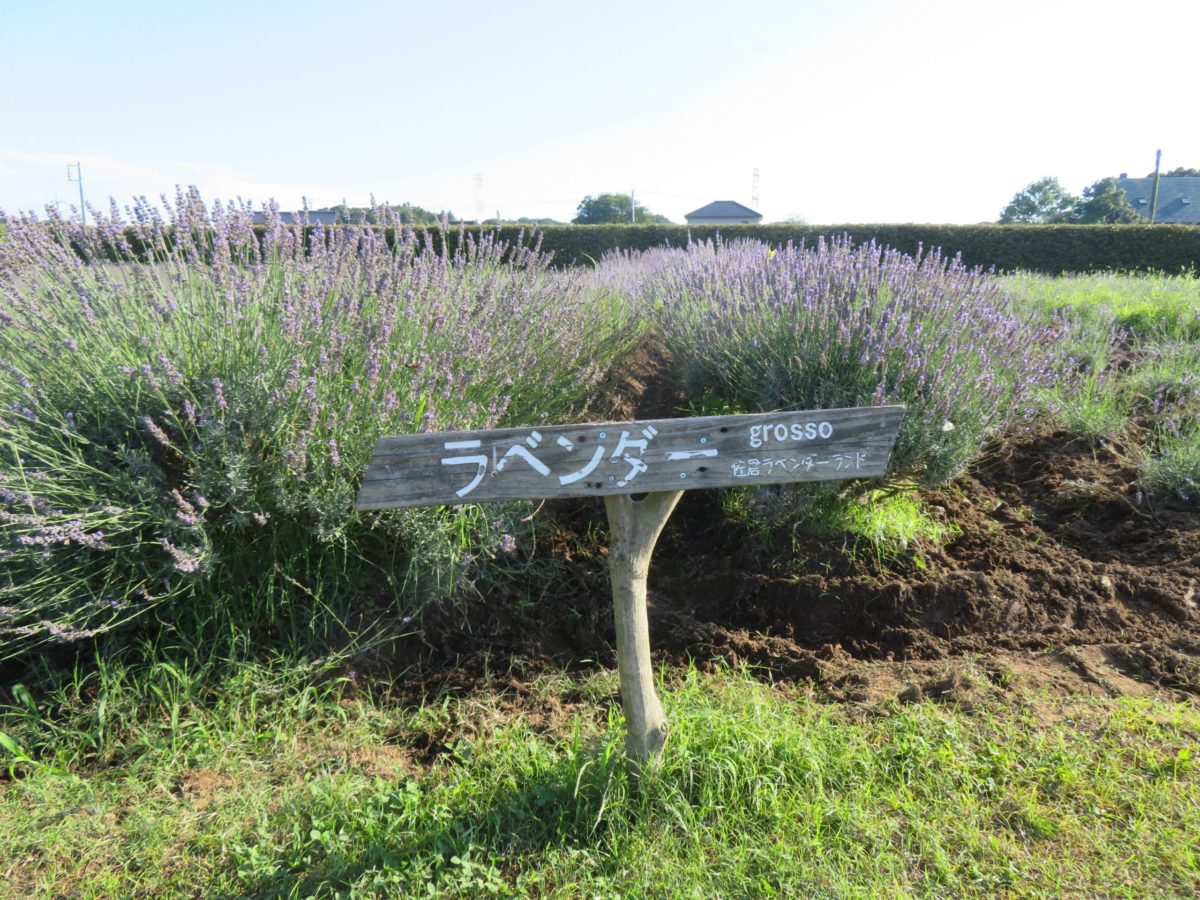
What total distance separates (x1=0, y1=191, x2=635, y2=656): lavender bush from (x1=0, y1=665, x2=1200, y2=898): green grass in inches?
16.0

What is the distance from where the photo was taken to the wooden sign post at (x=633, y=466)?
1.84 m

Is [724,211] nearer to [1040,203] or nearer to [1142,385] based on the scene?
[1040,203]

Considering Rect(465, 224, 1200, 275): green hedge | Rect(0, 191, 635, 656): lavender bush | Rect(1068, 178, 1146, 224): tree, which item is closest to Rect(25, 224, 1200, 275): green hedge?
Rect(465, 224, 1200, 275): green hedge

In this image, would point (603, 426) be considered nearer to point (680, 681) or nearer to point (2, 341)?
point (680, 681)

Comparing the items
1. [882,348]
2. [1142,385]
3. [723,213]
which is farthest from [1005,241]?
[723,213]

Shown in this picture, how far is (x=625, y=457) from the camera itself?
6.24 feet

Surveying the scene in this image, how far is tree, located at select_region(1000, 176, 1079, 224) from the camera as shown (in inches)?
2154

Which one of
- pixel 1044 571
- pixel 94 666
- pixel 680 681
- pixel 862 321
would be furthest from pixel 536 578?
pixel 1044 571

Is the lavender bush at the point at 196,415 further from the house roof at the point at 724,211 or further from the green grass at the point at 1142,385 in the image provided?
the house roof at the point at 724,211

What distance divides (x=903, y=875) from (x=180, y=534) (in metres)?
2.34

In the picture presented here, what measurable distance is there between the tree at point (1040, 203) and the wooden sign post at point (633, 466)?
6240 centimetres

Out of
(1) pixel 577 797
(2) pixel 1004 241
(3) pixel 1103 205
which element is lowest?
(1) pixel 577 797

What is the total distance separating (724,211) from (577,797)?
70.1m

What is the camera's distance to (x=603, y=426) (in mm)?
1888
